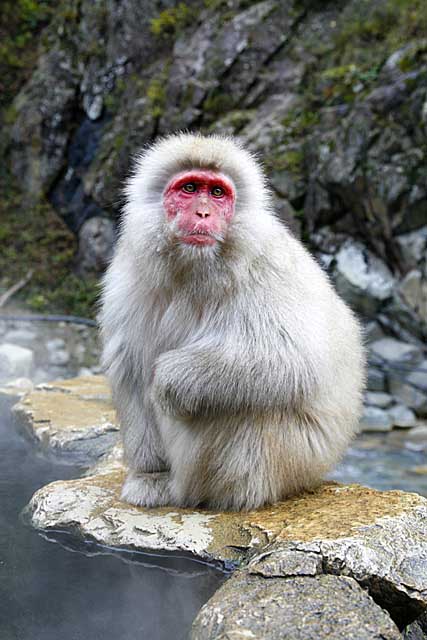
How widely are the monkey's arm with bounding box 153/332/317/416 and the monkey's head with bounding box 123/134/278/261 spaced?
1.06 feet

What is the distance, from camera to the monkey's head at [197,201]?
208 cm

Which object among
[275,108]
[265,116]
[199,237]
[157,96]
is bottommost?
[199,237]

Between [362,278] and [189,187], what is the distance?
521cm

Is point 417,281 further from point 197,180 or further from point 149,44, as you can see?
point 149,44

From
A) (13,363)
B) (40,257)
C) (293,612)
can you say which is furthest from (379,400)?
(40,257)

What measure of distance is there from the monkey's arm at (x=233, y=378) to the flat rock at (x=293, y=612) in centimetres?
58

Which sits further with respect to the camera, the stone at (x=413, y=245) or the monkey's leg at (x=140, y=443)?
the stone at (x=413, y=245)

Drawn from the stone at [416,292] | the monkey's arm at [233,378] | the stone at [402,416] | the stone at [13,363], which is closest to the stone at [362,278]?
the stone at [416,292]

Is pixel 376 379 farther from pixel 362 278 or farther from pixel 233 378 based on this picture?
pixel 233 378

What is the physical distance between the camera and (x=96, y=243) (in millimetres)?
9922

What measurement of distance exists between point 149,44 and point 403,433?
7217 mm

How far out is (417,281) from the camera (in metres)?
6.63

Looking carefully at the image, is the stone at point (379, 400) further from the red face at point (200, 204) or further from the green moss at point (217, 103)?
the red face at point (200, 204)

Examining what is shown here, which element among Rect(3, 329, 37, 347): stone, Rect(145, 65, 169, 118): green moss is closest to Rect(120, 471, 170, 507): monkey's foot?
Rect(3, 329, 37, 347): stone
